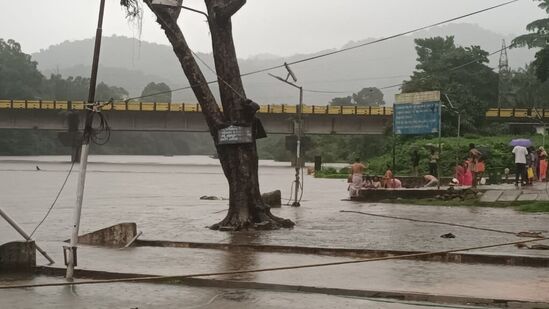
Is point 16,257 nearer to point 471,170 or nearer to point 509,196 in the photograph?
point 509,196

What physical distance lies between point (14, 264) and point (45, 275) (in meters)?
0.57

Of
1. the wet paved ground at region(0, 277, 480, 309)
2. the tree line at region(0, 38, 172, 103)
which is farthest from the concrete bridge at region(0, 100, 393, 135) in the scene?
the wet paved ground at region(0, 277, 480, 309)

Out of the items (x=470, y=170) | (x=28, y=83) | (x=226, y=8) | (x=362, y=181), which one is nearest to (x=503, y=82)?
(x=28, y=83)

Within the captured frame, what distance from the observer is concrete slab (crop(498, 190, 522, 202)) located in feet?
68.9

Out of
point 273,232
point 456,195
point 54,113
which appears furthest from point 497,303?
point 54,113

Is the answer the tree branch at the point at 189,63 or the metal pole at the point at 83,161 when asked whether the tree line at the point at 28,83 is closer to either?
the tree branch at the point at 189,63

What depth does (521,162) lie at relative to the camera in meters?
24.7

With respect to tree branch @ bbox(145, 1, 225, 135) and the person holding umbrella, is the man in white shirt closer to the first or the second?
the person holding umbrella

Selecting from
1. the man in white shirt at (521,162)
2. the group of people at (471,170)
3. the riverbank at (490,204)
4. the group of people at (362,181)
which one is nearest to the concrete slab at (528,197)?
the riverbank at (490,204)

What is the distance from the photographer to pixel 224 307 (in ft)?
25.8

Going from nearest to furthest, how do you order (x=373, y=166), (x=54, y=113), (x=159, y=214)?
1. (x=159, y=214)
2. (x=373, y=166)
3. (x=54, y=113)

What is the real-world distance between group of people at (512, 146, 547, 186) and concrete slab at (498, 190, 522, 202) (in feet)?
8.28

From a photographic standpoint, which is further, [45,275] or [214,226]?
[214,226]

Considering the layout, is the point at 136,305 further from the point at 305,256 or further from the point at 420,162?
the point at 420,162
